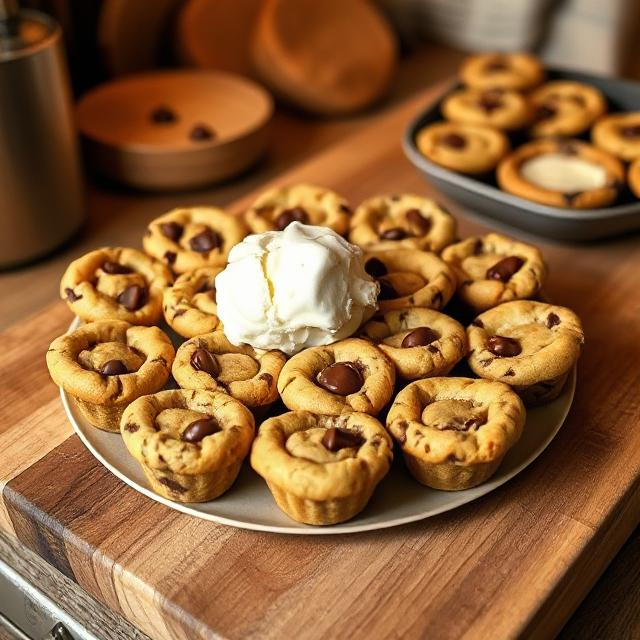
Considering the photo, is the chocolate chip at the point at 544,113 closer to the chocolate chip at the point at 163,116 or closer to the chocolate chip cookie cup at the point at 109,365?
the chocolate chip at the point at 163,116

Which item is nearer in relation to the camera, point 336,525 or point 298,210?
point 336,525

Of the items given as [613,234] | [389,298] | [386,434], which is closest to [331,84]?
[613,234]

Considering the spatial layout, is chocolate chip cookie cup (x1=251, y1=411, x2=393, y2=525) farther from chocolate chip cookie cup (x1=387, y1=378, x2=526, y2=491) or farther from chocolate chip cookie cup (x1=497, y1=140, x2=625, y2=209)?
chocolate chip cookie cup (x1=497, y1=140, x2=625, y2=209)

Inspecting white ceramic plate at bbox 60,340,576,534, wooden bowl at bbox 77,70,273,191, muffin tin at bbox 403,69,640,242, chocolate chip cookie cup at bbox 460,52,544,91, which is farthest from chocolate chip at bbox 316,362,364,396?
chocolate chip cookie cup at bbox 460,52,544,91

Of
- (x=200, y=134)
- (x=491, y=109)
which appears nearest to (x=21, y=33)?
(x=200, y=134)

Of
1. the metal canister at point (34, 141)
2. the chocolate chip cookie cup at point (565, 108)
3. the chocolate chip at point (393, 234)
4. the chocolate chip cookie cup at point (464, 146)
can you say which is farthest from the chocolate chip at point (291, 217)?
the chocolate chip cookie cup at point (565, 108)

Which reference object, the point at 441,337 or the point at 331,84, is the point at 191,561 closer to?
the point at 441,337

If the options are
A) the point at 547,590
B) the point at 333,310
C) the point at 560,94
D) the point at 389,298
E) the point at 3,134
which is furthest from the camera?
the point at 560,94

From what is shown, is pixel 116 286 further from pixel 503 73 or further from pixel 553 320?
pixel 503 73
